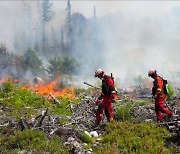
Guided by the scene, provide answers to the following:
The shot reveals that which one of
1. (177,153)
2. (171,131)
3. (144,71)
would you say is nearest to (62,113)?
(171,131)

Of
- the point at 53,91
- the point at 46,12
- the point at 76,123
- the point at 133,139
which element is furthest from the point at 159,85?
the point at 46,12

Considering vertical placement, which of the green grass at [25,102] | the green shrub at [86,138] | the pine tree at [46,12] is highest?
the pine tree at [46,12]

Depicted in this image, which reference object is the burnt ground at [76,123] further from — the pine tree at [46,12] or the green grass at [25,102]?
the pine tree at [46,12]

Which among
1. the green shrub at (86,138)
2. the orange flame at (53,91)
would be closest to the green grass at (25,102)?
the orange flame at (53,91)

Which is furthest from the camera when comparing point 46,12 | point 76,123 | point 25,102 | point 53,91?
point 46,12

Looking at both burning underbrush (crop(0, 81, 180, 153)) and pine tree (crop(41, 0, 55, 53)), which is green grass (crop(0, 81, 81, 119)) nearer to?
burning underbrush (crop(0, 81, 180, 153))

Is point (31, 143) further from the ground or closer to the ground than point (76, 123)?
closer to the ground

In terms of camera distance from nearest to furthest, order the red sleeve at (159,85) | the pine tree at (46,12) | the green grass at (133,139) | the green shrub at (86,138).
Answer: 1. the green grass at (133,139)
2. the green shrub at (86,138)
3. the red sleeve at (159,85)
4. the pine tree at (46,12)

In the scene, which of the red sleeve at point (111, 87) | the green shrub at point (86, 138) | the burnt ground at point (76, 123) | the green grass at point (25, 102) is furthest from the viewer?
the green grass at point (25, 102)

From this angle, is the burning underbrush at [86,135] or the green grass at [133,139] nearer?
the green grass at [133,139]

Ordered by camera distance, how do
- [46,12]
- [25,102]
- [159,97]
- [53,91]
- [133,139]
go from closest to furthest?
1. [133,139]
2. [159,97]
3. [25,102]
4. [53,91]
5. [46,12]

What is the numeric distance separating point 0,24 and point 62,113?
68562mm

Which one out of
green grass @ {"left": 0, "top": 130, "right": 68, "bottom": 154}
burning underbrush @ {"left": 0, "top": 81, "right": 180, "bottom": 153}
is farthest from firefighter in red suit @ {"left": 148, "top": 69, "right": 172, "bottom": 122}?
green grass @ {"left": 0, "top": 130, "right": 68, "bottom": 154}

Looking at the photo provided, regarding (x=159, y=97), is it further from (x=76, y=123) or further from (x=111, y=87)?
(x=76, y=123)
